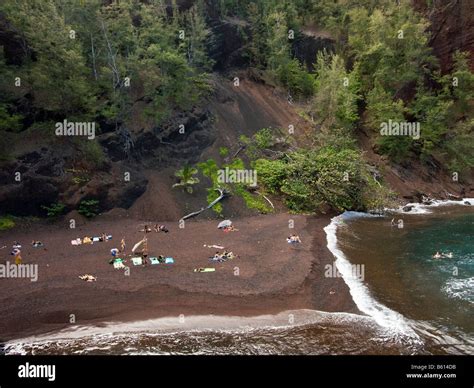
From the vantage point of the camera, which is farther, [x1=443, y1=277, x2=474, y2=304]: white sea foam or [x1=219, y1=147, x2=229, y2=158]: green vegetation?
[x1=219, y1=147, x2=229, y2=158]: green vegetation

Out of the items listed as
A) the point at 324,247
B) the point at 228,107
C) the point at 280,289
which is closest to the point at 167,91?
the point at 228,107

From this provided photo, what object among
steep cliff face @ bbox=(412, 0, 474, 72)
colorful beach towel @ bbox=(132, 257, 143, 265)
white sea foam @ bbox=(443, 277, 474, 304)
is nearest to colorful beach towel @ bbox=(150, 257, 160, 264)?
colorful beach towel @ bbox=(132, 257, 143, 265)

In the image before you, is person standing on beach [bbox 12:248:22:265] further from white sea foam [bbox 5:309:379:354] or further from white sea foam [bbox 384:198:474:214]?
white sea foam [bbox 384:198:474:214]

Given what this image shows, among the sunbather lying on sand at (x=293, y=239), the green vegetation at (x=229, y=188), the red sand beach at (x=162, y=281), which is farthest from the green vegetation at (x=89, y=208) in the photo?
the sunbather lying on sand at (x=293, y=239)

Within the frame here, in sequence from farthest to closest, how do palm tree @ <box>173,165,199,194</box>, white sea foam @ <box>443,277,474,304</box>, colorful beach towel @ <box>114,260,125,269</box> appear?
palm tree @ <box>173,165,199,194</box>, colorful beach towel @ <box>114,260,125,269</box>, white sea foam @ <box>443,277,474,304</box>

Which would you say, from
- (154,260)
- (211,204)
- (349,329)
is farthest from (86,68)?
(349,329)

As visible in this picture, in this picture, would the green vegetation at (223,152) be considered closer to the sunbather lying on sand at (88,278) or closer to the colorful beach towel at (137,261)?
the colorful beach towel at (137,261)

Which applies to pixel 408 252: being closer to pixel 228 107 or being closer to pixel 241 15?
pixel 228 107
